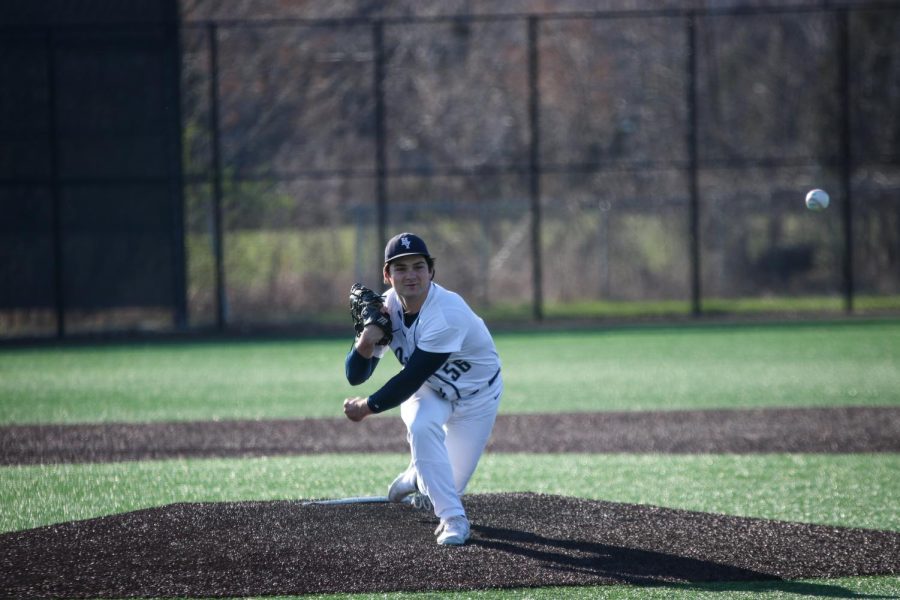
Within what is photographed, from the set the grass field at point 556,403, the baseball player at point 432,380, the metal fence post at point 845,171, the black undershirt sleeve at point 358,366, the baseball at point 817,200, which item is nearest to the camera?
the baseball player at point 432,380

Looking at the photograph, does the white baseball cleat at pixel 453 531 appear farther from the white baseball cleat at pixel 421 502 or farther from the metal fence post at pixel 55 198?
the metal fence post at pixel 55 198

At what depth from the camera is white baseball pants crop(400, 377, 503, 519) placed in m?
5.20

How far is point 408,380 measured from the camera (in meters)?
5.18

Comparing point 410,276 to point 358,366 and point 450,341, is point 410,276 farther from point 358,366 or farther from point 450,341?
point 358,366

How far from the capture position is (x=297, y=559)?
4.83 metres

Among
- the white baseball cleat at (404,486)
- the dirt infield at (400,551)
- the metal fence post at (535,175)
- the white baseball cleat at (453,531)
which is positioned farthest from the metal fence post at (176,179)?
the white baseball cleat at (453,531)

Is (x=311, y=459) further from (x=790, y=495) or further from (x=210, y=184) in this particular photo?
(x=210, y=184)

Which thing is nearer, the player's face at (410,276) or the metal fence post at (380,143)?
the player's face at (410,276)

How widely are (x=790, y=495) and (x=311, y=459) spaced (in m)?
3.41

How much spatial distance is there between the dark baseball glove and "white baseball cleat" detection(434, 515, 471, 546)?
99 centimetres

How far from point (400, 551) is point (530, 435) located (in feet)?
12.7

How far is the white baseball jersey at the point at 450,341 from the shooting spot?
5.25 meters

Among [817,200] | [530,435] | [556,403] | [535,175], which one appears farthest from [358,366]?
[535,175]

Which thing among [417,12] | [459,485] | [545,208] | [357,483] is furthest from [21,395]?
[417,12]
